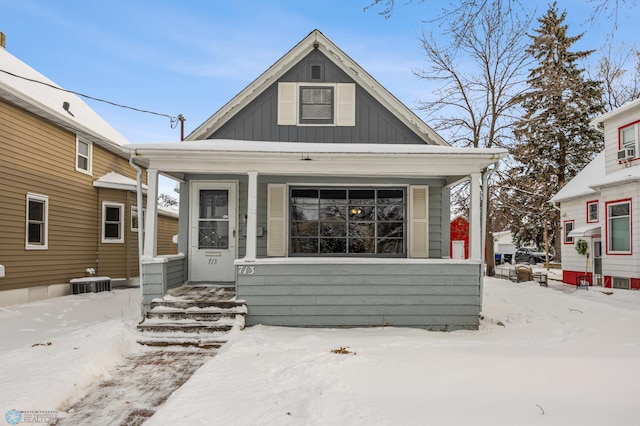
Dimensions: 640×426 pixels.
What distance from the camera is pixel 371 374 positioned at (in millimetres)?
4289

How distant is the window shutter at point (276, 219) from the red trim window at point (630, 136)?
10.9m

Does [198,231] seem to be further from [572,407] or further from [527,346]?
[572,407]

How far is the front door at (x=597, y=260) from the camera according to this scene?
13.6 meters

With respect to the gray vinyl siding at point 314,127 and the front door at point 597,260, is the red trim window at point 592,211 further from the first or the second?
the gray vinyl siding at point 314,127

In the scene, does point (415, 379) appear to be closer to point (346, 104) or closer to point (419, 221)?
point (419, 221)

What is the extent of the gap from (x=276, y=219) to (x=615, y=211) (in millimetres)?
10610

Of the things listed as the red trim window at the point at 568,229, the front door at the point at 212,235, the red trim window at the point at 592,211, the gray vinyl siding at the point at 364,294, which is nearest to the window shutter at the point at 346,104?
the front door at the point at 212,235

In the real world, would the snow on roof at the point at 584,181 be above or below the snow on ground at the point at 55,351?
above

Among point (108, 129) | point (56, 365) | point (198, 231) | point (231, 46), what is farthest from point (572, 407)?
point (108, 129)

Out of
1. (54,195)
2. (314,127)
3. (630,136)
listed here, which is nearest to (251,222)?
(314,127)

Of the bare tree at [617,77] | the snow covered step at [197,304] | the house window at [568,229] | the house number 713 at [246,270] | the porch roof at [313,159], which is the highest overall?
the bare tree at [617,77]

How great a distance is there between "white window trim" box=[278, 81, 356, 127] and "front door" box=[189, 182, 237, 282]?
1946 millimetres

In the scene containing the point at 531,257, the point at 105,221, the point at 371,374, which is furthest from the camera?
the point at 531,257

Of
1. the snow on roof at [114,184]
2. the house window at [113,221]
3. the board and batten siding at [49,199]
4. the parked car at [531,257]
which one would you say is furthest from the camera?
the parked car at [531,257]
